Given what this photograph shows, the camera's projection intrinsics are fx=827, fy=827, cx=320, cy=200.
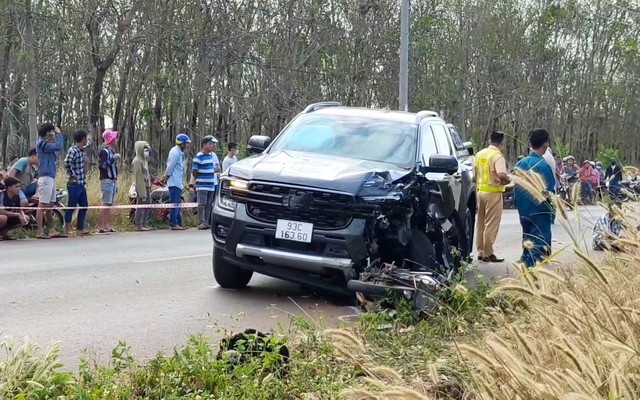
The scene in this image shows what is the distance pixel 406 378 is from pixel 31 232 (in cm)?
1098

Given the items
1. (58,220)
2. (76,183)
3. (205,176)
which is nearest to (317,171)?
(76,183)

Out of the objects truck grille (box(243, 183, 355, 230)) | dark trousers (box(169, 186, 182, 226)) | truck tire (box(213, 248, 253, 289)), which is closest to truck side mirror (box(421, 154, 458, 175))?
truck grille (box(243, 183, 355, 230))

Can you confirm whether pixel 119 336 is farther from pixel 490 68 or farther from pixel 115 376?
pixel 490 68

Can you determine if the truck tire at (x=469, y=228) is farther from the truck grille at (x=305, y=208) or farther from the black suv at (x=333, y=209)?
the truck grille at (x=305, y=208)

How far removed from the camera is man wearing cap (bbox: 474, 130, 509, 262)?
37.9ft

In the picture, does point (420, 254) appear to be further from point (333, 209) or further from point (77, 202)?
point (77, 202)

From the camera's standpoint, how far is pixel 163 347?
6.41 metres

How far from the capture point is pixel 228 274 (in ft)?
29.0

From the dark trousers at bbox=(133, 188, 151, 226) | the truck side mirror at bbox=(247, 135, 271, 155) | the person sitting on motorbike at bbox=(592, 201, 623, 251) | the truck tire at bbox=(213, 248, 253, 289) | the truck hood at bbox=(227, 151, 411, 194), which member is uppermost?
the truck side mirror at bbox=(247, 135, 271, 155)

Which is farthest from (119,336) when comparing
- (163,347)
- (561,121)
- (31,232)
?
(561,121)

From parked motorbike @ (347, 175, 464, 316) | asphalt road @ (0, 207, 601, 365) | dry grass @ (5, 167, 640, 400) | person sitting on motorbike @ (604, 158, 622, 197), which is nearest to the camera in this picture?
dry grass @ (5, 167, 640, 400)

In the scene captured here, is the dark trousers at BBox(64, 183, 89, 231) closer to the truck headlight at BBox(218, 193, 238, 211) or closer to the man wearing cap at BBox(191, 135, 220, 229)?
the man wearing cap at BBox(191, 135, 220, 229)

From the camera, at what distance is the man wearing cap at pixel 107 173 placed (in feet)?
49.0

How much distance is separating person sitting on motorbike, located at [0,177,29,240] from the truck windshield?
6.28 metres
